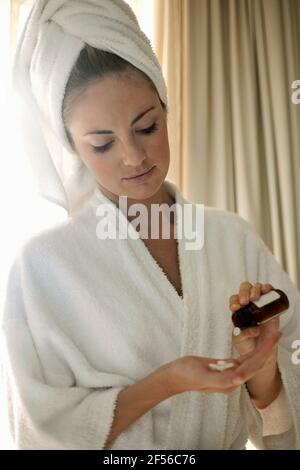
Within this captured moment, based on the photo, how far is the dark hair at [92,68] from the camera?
70 centimetres

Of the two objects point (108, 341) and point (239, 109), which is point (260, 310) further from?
point (239, 109)

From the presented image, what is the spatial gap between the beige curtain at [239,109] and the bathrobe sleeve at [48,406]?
60cm

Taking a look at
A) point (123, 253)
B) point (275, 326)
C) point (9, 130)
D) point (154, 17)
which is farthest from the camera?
point (154, 17)

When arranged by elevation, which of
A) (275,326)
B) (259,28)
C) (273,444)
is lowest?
(273,444)

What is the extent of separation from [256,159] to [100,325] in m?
0.66

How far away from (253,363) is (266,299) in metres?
0.09

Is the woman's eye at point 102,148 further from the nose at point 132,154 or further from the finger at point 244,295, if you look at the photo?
the finger at point 244,295

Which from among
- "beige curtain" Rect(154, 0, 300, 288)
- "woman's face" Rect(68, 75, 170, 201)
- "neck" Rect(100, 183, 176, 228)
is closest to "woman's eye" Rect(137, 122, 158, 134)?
"woman's face" Rect(68, 75, 170, 201)

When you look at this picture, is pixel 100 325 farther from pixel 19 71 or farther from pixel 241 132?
pixel 241 132

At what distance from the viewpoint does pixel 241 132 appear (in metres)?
1.19

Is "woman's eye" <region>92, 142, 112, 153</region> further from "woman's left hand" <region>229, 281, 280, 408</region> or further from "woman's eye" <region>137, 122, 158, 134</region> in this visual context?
"woman's left hand" <region>229, 281, 280, 408</region>

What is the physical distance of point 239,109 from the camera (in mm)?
1201

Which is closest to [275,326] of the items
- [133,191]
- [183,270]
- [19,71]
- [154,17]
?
[183,270]

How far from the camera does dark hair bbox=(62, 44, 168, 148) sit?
698 mm
